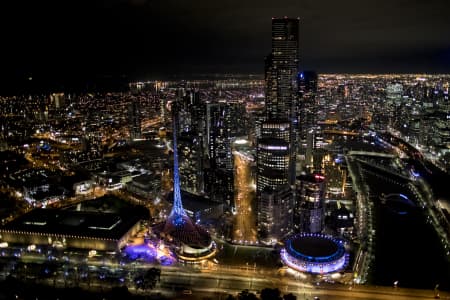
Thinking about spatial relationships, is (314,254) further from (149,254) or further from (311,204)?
(149,254)

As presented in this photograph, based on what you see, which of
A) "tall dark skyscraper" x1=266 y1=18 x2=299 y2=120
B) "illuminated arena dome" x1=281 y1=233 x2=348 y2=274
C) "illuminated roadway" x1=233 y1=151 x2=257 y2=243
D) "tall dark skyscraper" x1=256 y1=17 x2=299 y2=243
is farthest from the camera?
"tall dark skyscraper" x1=266 y1=18 x2=299 y2=120

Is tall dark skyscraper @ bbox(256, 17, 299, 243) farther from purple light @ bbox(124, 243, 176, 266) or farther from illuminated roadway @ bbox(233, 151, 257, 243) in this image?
purple light @ bbox(124, 243, 176, 266)

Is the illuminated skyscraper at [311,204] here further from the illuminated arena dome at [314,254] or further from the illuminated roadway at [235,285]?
the illuminated roadway at [235,285]

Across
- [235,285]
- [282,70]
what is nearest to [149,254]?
[235,285]

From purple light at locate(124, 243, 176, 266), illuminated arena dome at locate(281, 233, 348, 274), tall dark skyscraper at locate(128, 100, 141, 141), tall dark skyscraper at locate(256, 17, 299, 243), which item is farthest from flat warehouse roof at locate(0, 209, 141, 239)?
tall dark skyscraper at locate(128, 100, 141, 141)

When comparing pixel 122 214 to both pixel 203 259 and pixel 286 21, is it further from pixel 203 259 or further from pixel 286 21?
pixel 286 21

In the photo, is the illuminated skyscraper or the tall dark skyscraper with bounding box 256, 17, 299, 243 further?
the illuminated skyscraper
